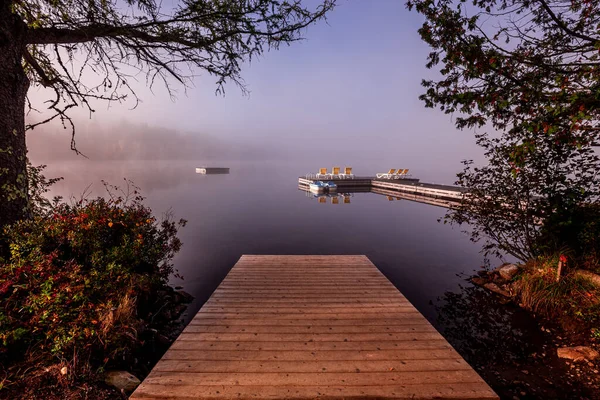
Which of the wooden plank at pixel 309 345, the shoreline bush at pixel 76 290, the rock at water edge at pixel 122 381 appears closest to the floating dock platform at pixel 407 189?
the wooden plank at pixel 309 345

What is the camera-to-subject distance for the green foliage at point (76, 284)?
2.70m

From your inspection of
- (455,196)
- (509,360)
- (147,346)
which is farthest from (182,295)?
(455,196)

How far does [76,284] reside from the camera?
10.7 ft

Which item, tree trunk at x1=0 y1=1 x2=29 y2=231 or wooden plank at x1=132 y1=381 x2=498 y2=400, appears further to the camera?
tree trunk at x1=0 y1=1 x2=29 y2=231

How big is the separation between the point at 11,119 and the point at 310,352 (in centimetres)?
592

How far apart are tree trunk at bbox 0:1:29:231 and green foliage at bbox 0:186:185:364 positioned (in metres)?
0.46

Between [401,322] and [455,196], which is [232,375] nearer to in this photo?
[401,322]

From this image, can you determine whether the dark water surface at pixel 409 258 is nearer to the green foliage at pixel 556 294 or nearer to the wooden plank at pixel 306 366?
the green foliage at pixel 556 294

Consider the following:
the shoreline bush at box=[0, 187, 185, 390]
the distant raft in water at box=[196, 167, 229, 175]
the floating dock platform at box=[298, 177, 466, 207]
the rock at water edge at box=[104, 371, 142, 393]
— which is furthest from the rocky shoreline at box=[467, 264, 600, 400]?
the distant raft in water at box=[196, 167, 229, 175]

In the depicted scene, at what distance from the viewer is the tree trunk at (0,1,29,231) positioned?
374 cm

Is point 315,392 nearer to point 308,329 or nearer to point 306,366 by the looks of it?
point 306,366

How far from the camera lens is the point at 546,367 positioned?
137 inches

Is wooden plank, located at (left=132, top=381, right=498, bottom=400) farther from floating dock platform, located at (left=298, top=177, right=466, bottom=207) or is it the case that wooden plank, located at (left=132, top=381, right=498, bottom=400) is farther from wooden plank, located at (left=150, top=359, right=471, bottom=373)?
floating dock platform, located at (left=298, top=177, right=466, bottom=207)

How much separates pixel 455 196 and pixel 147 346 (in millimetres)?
23489
